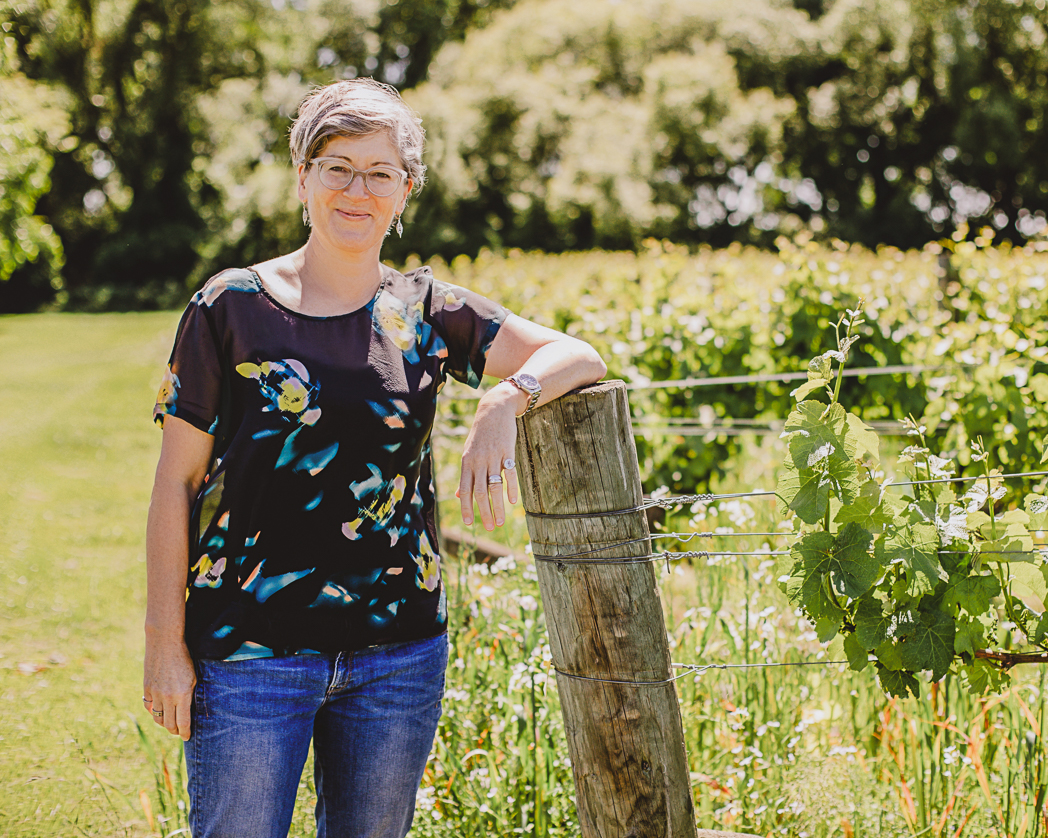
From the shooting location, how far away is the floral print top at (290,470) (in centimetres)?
167

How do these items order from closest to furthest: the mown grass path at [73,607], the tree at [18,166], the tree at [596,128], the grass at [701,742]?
the grass at [701,742], the mown grass path at [73,607], the tree at [18,166], the tree at [596,128]

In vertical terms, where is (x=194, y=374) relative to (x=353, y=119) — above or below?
below

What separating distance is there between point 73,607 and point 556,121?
19903 millimetres

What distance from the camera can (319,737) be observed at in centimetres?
184

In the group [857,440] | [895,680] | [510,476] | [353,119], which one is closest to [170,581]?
[510,476]

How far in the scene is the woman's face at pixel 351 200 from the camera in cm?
175

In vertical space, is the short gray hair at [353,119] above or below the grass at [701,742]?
above

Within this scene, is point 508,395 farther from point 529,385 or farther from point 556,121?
point 556,121

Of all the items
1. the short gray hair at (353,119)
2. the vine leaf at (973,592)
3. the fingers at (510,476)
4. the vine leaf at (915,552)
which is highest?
the short gray hair at (353,119)

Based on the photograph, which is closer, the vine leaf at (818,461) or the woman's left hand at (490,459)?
the woman's left hand at (490,459)

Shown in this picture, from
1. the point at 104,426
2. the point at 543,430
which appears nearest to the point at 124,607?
the point at 543,430

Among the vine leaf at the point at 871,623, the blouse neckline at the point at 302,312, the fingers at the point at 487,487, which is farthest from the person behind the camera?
the vine leaf at the point at 871,623

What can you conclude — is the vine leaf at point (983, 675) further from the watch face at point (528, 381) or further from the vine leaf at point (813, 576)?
the watch face at point (528, 381)

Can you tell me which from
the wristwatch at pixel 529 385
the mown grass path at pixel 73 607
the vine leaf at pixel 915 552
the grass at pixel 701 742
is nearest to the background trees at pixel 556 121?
the mown grass path at pixel 73 607
